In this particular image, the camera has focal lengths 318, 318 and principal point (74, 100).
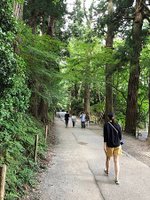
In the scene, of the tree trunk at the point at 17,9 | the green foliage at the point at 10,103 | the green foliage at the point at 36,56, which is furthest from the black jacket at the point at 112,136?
the tree trunk at the point at 17,9

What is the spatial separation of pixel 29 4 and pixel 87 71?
11.3m

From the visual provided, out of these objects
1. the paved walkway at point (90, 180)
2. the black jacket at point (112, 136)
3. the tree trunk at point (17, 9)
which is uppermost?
the tree trunk at point (17, 9)

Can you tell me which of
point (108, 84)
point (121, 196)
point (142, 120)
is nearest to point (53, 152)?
point (121, 196)

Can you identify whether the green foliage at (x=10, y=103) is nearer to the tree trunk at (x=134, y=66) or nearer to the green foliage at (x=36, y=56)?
the green foliage at (x=36, y=56)

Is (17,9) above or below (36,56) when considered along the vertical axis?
above

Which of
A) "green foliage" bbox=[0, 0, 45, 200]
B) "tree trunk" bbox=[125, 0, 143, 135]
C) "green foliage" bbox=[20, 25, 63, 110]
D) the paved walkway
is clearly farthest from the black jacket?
"tree trunk" bbox=[125, 0, 143, 135]

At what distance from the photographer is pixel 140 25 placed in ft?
75.0

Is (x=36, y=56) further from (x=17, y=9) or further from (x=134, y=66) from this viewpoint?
(x=134, y=66)

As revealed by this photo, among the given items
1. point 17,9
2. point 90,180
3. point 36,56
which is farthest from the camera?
point 36,56

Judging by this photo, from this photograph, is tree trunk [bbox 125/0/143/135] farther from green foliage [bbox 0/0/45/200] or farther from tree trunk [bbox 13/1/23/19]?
green foliage [bbox 0/0/45/200]

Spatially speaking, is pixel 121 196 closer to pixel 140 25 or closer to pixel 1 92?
pixel 1 92

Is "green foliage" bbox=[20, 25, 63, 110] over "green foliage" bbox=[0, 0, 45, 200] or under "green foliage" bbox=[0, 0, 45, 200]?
over

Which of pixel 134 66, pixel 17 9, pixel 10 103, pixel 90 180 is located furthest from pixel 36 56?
pixel 134 66

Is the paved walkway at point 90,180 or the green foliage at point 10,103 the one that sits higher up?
the green foliage at point 10,103
